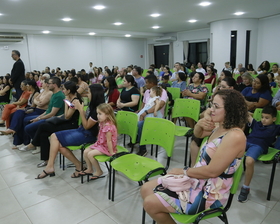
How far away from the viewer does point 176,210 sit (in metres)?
1.46

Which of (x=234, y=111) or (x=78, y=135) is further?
(x=78, y=135)

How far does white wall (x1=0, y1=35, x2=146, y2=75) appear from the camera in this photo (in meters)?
11.8

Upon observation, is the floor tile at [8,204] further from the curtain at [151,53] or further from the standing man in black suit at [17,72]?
the curtain at [151,53]

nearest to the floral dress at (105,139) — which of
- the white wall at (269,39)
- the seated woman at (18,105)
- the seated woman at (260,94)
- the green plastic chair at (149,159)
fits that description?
the green plastic chair at (149,159)

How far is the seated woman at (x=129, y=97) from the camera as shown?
3805mm

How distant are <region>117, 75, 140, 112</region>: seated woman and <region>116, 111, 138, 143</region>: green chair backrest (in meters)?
0.91

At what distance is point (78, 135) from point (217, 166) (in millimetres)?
1930

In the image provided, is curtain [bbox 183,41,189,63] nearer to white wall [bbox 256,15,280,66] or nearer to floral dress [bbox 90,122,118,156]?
white wall [bbox 256,15,280,66]

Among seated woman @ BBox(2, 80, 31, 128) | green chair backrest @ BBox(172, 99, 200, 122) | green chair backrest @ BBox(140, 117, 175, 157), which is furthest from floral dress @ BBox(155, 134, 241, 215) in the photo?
seated woman @ BBox(2, 80, 31, 128)

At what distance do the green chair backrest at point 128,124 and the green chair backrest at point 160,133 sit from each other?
0.50 ft

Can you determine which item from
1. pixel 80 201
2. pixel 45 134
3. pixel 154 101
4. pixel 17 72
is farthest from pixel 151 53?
pixel 80 201

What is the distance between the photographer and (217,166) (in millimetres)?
1334

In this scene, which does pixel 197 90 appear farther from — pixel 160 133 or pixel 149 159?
pixel 149 159

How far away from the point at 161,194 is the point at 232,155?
1.71 ft
